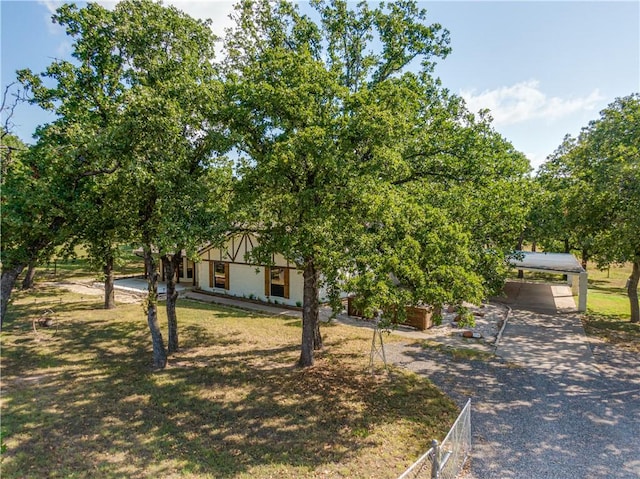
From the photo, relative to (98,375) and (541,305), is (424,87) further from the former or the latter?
(541,305)

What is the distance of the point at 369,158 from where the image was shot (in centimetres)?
1010

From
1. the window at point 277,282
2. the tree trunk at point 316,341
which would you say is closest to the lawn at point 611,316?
the tree trunk at point 316,341

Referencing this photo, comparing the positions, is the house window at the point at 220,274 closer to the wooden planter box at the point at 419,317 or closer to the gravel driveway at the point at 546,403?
the wooden planter box at the point at 419,317

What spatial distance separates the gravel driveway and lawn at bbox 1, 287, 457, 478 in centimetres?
116

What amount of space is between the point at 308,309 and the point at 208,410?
4054mm

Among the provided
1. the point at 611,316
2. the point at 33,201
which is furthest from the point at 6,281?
the point at 611,316

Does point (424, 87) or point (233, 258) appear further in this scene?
point (233, 258)

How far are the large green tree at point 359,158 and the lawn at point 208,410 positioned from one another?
2355mm

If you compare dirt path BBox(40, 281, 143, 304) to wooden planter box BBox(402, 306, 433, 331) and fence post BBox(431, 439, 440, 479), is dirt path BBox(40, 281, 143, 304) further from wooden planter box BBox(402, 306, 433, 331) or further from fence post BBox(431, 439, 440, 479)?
fence post BBox(431, 439, 440, 479)

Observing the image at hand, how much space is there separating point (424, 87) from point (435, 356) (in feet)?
30.3

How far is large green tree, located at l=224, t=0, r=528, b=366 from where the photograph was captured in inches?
314

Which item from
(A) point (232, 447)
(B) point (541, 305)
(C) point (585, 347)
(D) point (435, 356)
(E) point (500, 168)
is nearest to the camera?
(A) point (232, 447)

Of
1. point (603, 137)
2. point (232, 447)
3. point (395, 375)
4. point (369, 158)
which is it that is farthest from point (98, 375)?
point (603, 137)

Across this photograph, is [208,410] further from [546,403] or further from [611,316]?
[611,316]
